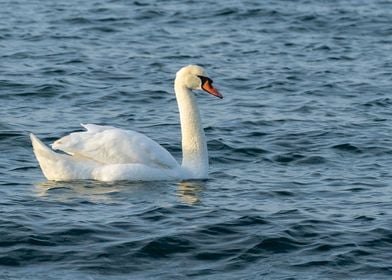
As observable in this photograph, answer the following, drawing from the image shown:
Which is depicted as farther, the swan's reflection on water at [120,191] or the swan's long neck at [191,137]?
the swan's long neck at [191,137]

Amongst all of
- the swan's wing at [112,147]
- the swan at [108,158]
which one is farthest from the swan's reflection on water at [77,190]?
the swan's wing at [112,147]

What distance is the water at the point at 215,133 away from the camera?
11023mm

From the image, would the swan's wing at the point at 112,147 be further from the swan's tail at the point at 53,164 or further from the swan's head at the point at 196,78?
the swan's head at the point at 196,78

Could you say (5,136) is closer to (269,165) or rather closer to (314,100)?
(269,165)

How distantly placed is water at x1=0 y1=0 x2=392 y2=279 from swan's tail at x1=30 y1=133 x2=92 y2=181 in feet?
0.52

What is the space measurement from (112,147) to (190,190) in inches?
36.2

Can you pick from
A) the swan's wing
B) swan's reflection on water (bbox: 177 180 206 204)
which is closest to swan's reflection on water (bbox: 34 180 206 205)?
swan's reflection on water (bbox: 177 180 206 204)

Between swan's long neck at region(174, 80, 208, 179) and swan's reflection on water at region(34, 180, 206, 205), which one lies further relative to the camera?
swan's long neck at region(174, 80, 208, 179)

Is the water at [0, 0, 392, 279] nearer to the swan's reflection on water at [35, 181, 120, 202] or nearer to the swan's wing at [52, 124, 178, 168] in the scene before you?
the swan's reflection on water at [35, 181, 120, 202]

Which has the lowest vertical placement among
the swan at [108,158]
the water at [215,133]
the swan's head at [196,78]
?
the water at [215,133]

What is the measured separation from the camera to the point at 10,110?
1734 cm

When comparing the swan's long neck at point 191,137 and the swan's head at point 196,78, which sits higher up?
the swan's head at point 196,78

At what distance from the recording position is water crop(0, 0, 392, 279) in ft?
36.2

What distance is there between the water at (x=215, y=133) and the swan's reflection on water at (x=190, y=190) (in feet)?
0.07
